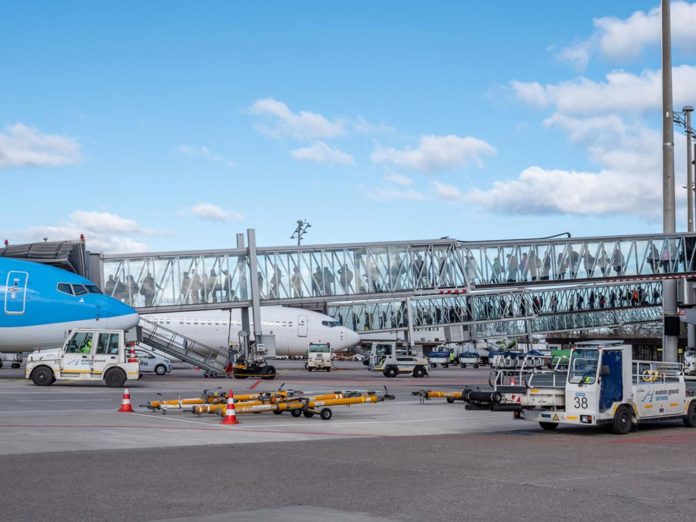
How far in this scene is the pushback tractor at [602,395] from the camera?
21188 millimetres

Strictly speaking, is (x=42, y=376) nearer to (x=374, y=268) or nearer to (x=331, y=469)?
(x=331, y=469)

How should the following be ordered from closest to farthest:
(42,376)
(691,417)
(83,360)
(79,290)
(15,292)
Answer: (691,417) → (42,376) → (83,360) → (15,292) → (79,290)

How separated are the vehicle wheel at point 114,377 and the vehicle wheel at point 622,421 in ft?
76.9

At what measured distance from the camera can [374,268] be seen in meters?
67.2

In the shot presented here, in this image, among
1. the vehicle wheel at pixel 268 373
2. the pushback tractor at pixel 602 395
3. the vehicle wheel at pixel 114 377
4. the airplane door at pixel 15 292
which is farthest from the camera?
the vehicle wheel at pixel 268 373

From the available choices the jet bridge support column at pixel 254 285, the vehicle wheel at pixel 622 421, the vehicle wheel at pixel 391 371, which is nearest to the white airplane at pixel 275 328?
the jet bridge support column at pixel 254 285

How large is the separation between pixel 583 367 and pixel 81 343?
23958 millimetres

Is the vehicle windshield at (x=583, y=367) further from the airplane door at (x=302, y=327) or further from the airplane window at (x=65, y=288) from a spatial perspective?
the airplane door at (x=302, y=327)

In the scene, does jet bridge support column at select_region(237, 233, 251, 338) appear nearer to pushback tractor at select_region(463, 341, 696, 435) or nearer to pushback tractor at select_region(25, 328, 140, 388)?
pushback tractor at select_region(25, 328, 140, 388)

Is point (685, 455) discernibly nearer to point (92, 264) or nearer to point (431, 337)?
point (92, 264)

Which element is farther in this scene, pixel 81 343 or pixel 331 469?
pixel 81 343

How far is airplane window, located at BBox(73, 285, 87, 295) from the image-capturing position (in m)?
40.5

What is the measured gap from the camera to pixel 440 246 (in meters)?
71.0

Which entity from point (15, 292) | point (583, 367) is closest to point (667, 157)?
point (583, 367)
